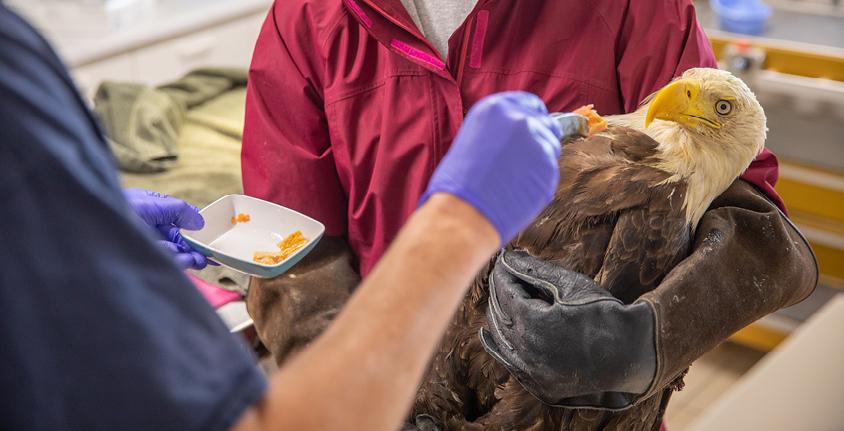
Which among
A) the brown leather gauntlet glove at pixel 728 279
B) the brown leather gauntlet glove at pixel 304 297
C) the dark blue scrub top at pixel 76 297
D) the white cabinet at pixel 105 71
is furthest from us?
the white cabinet at pixel 105 71

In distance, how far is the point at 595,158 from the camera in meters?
1.18

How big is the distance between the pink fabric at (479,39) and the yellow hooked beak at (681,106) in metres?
0.30

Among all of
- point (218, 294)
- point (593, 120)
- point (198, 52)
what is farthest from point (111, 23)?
point (593, 120)

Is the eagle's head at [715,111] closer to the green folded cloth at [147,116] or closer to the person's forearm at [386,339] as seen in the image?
the person's forearm at [386,339]

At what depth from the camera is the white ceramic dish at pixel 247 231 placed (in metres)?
1.32

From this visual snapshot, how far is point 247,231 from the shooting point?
4.80 feet

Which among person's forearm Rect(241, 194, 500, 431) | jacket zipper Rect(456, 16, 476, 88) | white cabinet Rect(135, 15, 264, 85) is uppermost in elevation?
person's forearm Rect(241, 194, 500, 431)

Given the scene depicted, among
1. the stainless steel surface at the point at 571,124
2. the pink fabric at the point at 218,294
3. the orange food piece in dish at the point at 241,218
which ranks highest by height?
the stainless steel surface at the point at 571,124

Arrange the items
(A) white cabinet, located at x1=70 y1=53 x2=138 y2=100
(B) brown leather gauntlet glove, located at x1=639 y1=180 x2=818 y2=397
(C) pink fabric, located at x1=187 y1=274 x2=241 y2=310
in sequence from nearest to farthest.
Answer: (B) brown leather gauntlet glove, located at x1=639 y1=180 x2=818 y2=397 → (C) pink fabric, located at x1=187 y1=274 x2=241 y2=310 → (A) white cabinet, located at x1=70 y1=53 x2=138 y2=100

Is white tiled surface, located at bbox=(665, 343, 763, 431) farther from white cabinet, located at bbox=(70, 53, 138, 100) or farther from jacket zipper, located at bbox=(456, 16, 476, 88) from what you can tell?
white cabinet, located at bbox=(70, 53, 138, 100)

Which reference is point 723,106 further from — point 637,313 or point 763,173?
point 637,313

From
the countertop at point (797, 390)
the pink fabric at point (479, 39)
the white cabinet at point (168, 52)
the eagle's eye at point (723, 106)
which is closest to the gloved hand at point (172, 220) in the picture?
the pink fabric at point (479, 39)

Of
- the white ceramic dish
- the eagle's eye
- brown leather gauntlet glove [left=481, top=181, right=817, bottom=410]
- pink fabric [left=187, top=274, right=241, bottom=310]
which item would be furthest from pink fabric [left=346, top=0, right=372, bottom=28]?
pink fabric [left=187, top=274, right=241, bottom=310]

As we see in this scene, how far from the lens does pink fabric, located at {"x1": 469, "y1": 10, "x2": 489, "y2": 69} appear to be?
1294 millimetres
